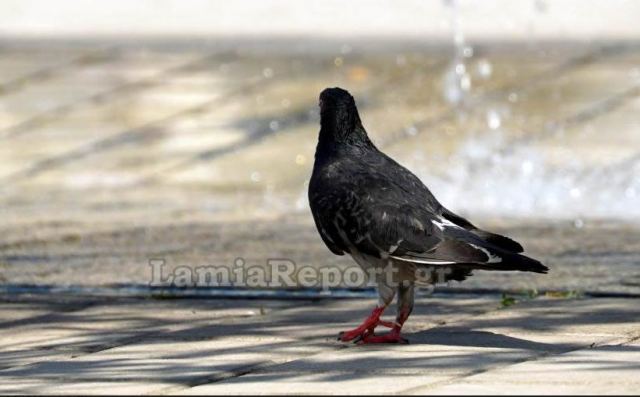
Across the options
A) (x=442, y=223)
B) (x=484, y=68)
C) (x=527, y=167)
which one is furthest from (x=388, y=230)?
(x=484, y=68)

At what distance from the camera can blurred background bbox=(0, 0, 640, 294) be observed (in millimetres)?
10773

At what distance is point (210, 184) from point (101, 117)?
206 centimetres

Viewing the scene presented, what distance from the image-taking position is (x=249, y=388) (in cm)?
610

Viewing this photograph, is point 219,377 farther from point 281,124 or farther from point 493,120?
point 281,124

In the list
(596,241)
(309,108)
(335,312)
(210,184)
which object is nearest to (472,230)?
(335,312)

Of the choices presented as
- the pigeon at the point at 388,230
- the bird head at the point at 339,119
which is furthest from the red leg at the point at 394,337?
the bird head at the point at 339,119

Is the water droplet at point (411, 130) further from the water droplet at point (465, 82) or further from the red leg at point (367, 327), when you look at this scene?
the red leg at point (367, 327)

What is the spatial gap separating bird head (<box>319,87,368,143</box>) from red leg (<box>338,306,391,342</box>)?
885mm

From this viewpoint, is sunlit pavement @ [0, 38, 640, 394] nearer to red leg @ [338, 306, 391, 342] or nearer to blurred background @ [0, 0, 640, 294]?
blurred background @ [0, 0, 640, 294]

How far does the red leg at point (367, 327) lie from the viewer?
7234 millimetres

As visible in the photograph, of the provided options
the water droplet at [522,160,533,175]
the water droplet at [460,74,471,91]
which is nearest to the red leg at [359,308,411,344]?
the water droplet at [522,160,533,175]

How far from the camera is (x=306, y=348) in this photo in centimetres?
719

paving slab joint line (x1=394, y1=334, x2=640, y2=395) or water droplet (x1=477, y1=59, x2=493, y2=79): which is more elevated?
water droplet (x1=477, y1=59, x2=493, y2=79)

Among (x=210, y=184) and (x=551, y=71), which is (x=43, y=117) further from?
(x=551, y=71)
